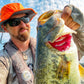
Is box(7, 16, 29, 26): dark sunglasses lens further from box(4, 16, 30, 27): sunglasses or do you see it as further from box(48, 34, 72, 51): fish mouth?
box(48, 34, 72, 51): fish mouth

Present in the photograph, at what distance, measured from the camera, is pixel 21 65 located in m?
3.88

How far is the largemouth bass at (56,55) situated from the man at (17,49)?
145 cm

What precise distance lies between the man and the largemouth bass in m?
1.45

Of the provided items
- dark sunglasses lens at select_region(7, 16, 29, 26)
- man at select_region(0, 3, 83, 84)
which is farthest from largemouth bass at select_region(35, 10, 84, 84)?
dark sunglasses lens at select_region(7, 16, 29, 26)

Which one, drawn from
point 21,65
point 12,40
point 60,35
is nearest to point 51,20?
point 60,35

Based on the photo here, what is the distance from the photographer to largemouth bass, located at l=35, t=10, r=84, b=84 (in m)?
2.31

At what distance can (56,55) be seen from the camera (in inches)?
95.0

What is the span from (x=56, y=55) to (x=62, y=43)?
0.73ft

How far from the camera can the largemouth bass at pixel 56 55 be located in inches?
91.1

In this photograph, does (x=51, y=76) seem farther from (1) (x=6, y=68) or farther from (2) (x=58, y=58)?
(1) (x=6, y=68)

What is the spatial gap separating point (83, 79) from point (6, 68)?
2056 millimetres

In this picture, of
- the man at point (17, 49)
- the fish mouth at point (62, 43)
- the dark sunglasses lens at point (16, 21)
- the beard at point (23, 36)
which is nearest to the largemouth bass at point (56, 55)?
the fish mouth at point (62, 43)

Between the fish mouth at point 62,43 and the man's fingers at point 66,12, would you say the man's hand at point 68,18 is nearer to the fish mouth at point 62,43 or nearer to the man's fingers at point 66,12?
the man's fingers at point 66,12

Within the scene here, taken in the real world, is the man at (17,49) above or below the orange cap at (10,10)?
below
